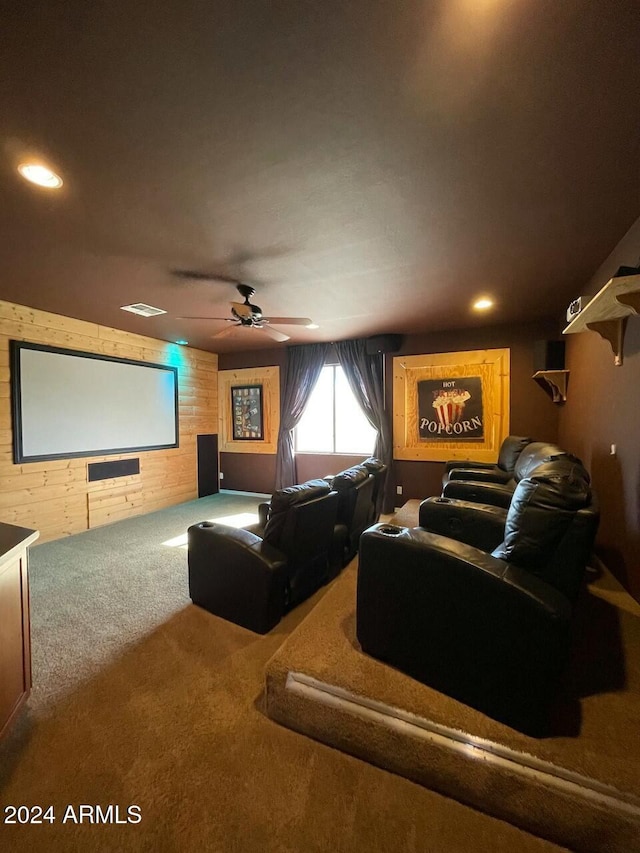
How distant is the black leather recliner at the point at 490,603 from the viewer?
3.89 ft

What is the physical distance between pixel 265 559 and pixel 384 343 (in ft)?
12.4

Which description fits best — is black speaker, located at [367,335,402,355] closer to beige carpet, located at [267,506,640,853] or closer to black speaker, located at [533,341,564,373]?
black speaker, located at [533,341,564,373]

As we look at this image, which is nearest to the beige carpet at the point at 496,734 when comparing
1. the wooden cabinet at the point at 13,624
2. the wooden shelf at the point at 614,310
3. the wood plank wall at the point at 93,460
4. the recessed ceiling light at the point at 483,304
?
the wooden cabinet at the point at 13,624

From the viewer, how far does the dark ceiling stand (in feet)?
3.38

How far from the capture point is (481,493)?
10.4 ft

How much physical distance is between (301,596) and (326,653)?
86cm

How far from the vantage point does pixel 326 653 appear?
1.65 metres

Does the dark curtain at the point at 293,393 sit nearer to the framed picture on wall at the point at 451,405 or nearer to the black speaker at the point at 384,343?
the black speaker at the point at 384,343

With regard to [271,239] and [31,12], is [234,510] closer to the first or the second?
[271,239]

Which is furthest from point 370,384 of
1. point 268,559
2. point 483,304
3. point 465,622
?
point 465,622

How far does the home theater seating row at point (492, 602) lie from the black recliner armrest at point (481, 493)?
1421mm

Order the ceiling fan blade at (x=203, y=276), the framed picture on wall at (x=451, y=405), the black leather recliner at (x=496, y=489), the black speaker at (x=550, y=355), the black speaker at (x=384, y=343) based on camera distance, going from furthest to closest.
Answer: the black speaker at (x=384, y=343)
the framed picture on wall at (x=451, y=405)
the black speaker at (x=550, y=355)
the black leather recliner at (x=496, y=489)
the ceiling fan blade at (x=203, y=276)

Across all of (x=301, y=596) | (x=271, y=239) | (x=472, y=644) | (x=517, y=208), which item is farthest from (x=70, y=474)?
(x=517, y=208)

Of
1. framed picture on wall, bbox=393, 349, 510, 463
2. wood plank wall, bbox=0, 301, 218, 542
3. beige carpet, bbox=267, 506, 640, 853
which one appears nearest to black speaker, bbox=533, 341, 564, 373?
framed picture on wall, bbox=393, 349, 510, 463
